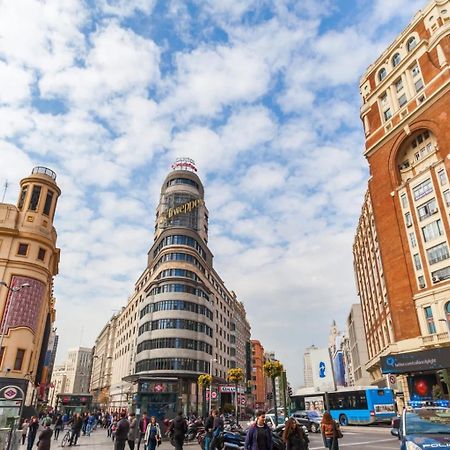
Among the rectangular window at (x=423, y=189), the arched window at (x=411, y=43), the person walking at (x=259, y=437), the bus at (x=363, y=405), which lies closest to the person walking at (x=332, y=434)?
the person walking at (x=259, y=437)

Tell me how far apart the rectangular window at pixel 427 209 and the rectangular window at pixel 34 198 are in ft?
138

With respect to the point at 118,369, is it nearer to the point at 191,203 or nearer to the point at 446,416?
the point at 191,203

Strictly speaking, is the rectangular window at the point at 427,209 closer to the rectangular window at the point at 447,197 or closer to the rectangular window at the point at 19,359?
the rectangular window at the point at 447,197

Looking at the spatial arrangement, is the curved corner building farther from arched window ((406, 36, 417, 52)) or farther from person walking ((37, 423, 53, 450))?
arched window ((406, 36, 417, 52))

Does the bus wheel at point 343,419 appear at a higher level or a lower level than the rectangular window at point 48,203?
lower

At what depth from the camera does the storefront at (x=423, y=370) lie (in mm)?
31688

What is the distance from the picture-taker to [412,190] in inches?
1624

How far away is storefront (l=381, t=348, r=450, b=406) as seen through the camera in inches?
1248

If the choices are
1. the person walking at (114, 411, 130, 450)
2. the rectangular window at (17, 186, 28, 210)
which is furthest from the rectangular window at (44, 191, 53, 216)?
the person walking at (114, 411, 130, 450)

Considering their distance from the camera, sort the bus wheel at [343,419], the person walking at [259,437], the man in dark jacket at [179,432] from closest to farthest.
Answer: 1. the person walking at [259,437]
2. the man in dark jacket at [179,432]
3. the bus wheel at [343,419]

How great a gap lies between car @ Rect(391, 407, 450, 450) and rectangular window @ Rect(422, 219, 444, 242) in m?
30.3

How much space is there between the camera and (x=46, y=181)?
41938 mm

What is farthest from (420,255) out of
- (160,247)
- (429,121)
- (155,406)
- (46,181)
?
(46,181)

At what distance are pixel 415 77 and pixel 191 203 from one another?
3858 centimetres
